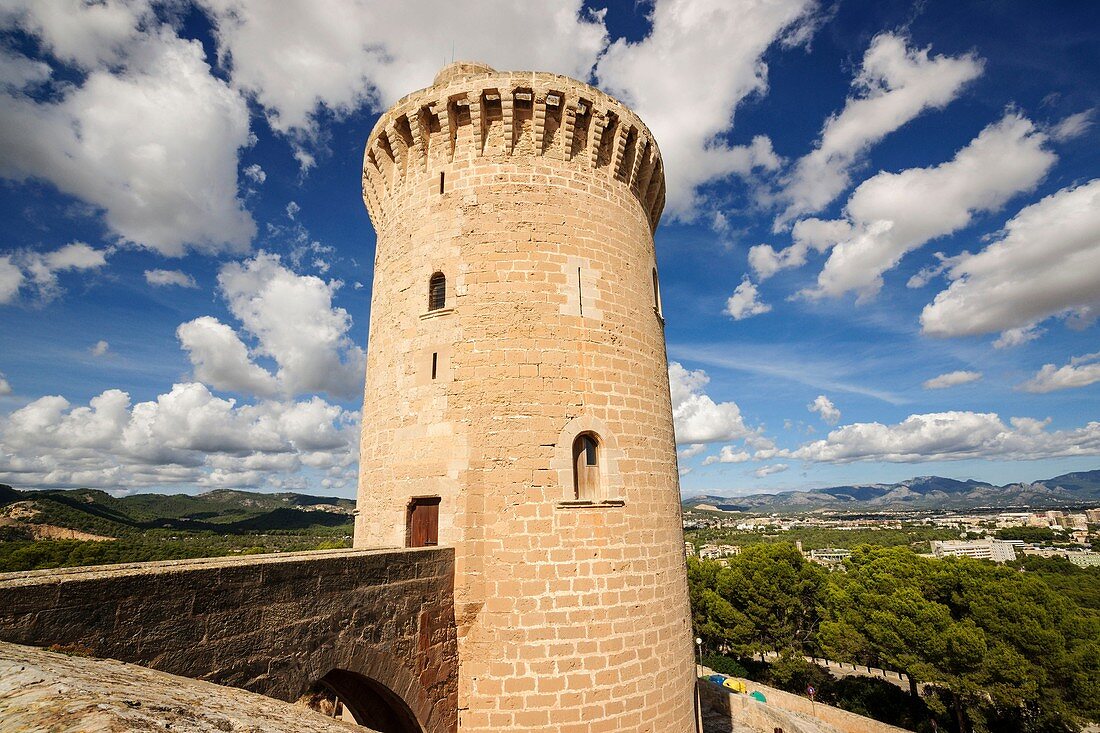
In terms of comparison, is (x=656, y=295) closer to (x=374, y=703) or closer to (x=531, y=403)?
(x=531, y=403)

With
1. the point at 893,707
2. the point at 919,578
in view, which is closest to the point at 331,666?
the point at 919,578

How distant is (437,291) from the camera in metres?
9.82

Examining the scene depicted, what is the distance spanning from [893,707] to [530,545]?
28737 millimetres

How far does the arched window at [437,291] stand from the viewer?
9.70 meters

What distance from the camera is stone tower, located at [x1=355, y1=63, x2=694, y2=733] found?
25.8ft

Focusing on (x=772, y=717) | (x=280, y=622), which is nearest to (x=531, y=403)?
(x=280, y=622)

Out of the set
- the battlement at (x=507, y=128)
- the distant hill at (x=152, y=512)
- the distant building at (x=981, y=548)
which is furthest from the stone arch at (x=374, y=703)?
the distant building at (x=981, y=548)

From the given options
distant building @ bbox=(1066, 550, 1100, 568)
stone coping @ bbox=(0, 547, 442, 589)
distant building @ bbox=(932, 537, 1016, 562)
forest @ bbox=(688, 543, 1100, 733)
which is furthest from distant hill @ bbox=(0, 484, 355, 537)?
distant building @ bbox=(932, 537, 1016, 562)

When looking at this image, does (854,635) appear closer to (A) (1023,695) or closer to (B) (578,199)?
(A) (1023,695)

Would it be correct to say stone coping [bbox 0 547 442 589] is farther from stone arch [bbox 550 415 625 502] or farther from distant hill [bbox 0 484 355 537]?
distant hill [bbox 0 484 355 537]

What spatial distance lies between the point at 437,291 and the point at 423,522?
13.5ft

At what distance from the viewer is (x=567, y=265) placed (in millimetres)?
9492

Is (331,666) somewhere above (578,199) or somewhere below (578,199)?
below

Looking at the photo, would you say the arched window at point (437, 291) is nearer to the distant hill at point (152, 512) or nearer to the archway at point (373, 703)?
the archway at point (373, 703)
